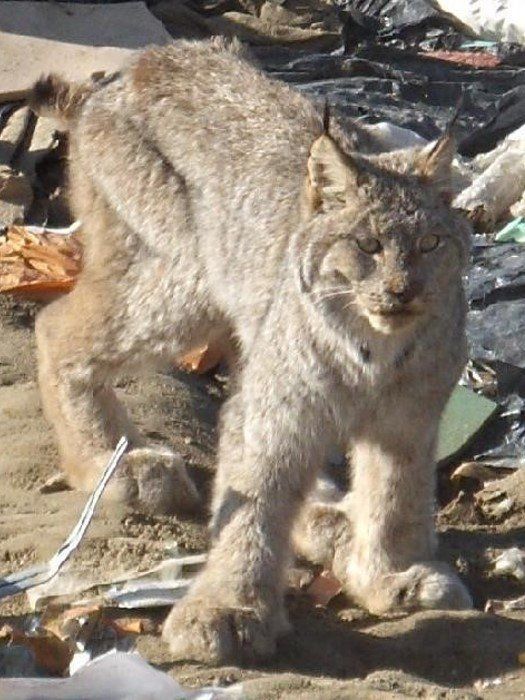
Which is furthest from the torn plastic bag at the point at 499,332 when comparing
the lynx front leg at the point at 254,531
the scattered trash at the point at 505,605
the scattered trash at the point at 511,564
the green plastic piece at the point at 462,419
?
the lynx front leg at the point at 254,531

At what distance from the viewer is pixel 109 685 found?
11.9ft

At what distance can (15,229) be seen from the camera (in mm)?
6844

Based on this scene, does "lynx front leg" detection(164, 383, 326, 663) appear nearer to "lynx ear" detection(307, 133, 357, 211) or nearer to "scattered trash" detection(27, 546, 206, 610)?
"scattered trash" detection(27, 546, 206, 610)

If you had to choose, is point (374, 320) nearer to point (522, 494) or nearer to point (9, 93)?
point (522, 494)

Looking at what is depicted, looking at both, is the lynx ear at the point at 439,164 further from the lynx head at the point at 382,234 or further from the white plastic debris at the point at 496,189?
the white plastic debris at the point at 496,189

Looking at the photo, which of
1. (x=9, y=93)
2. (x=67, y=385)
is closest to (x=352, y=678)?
(x=67, y=385)

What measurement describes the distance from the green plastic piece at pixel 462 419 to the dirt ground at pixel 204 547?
13.4 inches

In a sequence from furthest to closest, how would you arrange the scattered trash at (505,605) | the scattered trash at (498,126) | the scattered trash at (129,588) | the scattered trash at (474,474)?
the scattered trash at (498,126) → the scattered trash at (474,474) → the scattered trash at (505,605) → the scattered trash at (129,588)

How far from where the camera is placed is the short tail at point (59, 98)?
5668 millimetres

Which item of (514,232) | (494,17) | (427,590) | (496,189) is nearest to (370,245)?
(427,590)

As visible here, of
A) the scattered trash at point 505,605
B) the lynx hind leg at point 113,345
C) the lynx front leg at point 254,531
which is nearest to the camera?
the lynx front leg at point 254,531

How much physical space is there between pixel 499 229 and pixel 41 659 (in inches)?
132

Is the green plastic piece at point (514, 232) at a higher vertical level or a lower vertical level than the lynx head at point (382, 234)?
higher

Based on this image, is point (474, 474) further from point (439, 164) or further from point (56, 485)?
point (439, 164)
